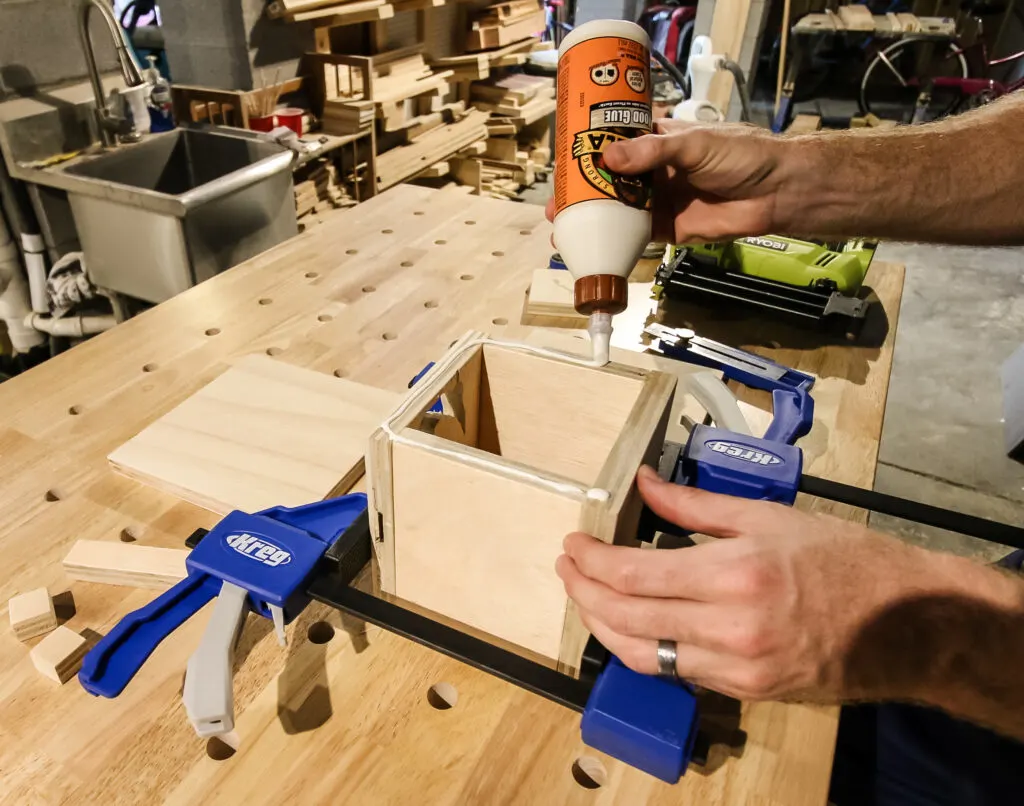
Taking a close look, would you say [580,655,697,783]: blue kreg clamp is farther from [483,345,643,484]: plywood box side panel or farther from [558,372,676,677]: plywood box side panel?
[483,345,643,484]: plywood box side panel

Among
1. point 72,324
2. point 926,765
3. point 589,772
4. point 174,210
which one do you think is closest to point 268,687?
point 589,772

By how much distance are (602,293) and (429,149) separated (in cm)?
264

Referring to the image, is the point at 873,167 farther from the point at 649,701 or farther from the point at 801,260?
the point at 649,701

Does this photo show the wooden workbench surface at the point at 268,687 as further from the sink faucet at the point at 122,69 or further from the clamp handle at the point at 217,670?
the sink faucet at the point at 122,69

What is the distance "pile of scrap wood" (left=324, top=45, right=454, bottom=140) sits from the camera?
2.44 m

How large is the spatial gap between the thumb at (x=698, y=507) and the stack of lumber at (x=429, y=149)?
2432 millimetres

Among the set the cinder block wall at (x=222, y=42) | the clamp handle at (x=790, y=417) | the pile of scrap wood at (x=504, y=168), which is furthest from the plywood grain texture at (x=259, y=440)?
the pile of scrap wood at (x=504, y=168)

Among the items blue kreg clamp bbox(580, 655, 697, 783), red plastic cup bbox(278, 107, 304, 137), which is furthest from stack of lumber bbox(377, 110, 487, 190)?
blue kreg clamp bbox(580, 655, 697, 783)

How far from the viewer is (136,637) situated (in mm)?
535

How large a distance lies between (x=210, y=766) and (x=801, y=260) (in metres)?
1.17

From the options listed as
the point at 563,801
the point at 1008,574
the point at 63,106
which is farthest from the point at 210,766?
the point at 63,106

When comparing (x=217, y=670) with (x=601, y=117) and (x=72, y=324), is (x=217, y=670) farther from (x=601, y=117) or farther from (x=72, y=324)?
(x=72, y=324)

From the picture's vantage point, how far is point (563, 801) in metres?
0.55

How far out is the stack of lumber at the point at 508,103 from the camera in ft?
11.5
